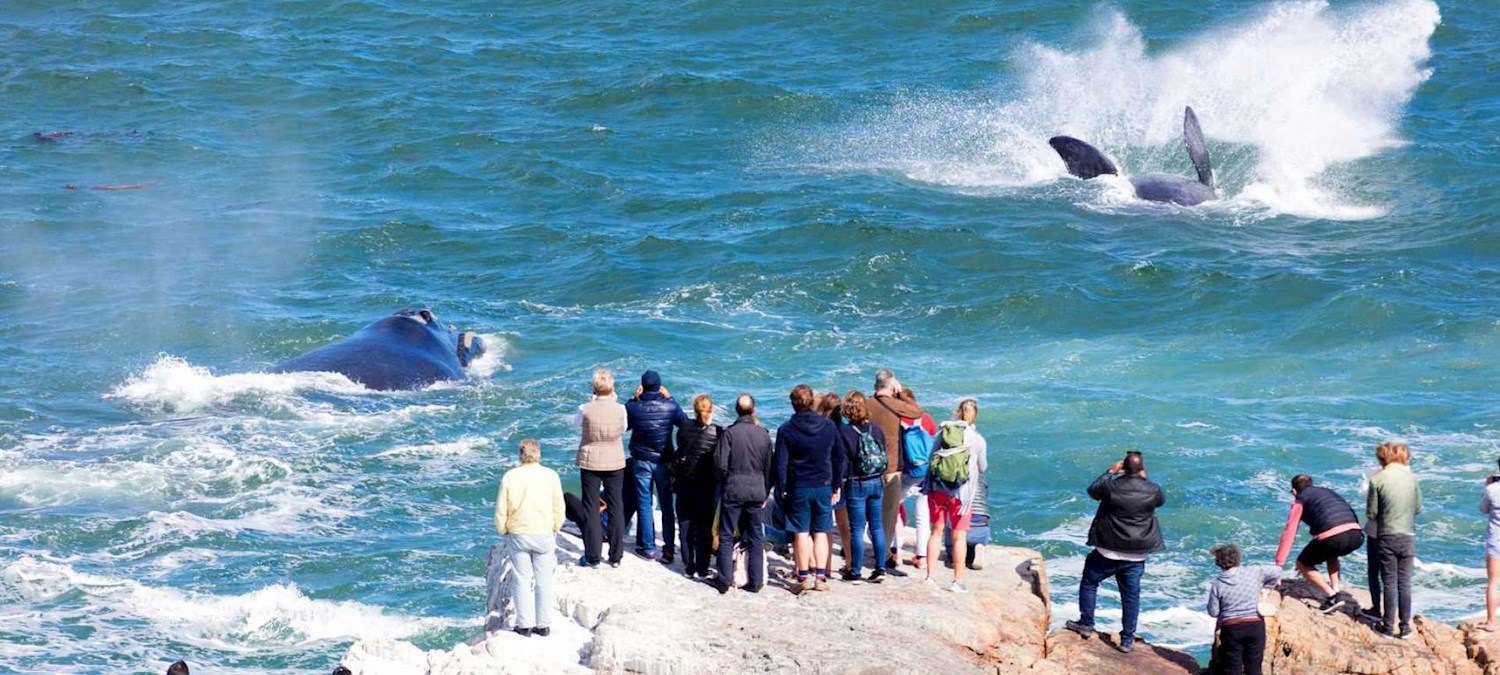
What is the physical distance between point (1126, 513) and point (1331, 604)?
7.19ft

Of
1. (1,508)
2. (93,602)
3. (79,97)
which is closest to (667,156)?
(79,97)

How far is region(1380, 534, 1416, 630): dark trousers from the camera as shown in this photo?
14836 millimetres

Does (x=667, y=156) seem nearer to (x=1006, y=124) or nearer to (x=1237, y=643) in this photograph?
(x=1006, y=124)

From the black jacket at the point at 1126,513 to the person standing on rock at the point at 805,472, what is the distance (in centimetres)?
217

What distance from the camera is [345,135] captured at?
1852 inches

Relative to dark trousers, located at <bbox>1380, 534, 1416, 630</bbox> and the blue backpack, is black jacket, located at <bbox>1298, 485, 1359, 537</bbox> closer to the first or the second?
dark trousers, located at <bbox>1380, 534, 1416, 630</bbox>

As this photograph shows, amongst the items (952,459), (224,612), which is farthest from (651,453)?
(224,612)

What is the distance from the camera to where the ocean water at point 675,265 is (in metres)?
20.5

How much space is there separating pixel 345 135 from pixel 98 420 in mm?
22667

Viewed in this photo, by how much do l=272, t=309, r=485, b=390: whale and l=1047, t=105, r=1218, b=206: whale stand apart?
16676mm

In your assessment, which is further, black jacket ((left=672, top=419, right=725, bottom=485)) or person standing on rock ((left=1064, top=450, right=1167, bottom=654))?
black jacket ((left=672, top=419, right=725, bottom=485))

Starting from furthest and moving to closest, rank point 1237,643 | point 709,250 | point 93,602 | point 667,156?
point 667,156 < point 709,250 < point 93,602 < point 1237,643


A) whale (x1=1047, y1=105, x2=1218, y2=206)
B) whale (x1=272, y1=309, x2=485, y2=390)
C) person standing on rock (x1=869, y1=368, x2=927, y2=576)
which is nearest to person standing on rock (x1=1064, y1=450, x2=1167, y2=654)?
person standing on rock (x1=869, y1=368, x2=927, y2=576)

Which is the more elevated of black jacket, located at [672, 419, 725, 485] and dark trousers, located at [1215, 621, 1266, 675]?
black jacket, located at [672, 419, 725, 485]
